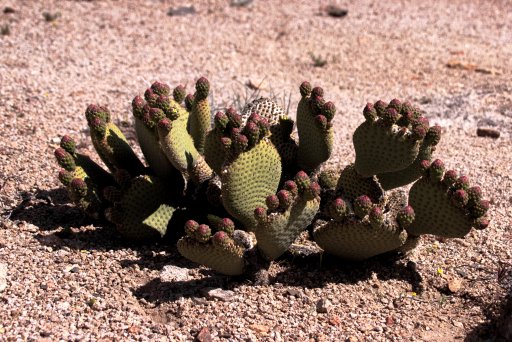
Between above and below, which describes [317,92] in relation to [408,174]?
above

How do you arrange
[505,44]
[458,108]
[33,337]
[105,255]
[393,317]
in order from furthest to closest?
1. [505,44]
2. [458,108]
3. [105,255]
4. [393,317]
5. [33,337]

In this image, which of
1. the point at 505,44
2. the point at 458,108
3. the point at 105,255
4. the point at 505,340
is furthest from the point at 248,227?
the point at 505,44

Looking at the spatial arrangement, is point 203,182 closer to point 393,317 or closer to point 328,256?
point 328,256

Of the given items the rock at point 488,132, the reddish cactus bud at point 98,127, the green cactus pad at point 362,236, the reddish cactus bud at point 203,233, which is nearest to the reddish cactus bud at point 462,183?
the green cactus pad at point 362,236

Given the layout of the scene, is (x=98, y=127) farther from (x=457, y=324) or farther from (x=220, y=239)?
(x=457, y=324)

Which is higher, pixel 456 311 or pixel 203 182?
pixel 203 182

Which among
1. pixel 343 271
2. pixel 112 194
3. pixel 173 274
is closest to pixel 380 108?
pixel 343 271

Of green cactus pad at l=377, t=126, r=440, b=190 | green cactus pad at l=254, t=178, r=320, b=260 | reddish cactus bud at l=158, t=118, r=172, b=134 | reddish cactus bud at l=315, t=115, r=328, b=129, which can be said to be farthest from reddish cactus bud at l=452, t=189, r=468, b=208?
reddish cactus bud at l=158, t=118, r=172, b=134
